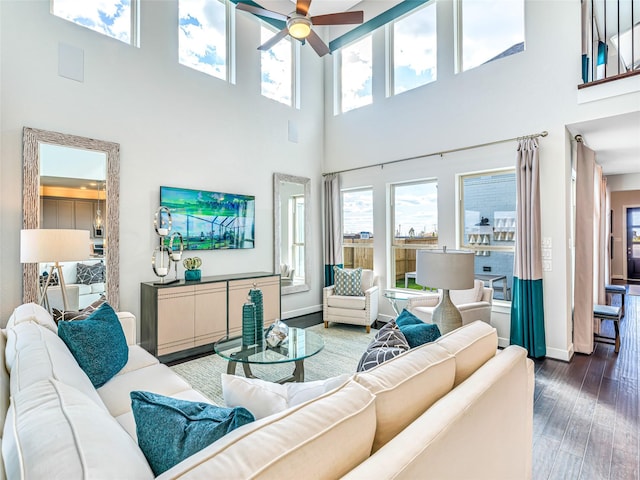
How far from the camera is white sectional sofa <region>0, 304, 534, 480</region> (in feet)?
2.21

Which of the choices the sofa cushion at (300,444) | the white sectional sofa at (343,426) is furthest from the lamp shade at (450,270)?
the sofa cushion at (300,444)

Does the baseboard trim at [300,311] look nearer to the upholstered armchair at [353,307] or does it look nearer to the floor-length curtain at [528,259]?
the upholstered armchair at [353,307]

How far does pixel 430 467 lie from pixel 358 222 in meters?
4.86

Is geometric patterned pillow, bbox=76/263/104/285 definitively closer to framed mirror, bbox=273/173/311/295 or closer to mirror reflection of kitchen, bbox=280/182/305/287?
framed mirror, bbox=273/173/311/295

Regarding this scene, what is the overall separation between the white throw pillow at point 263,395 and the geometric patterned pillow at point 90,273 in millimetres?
A: 3016

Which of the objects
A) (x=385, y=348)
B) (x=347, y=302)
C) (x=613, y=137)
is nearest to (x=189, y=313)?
(x=347, y=302)

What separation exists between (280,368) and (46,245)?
2287mm

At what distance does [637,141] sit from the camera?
4.16 meters

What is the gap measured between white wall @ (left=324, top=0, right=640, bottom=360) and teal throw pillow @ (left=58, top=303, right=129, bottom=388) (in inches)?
155

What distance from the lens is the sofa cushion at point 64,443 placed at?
0.63 m

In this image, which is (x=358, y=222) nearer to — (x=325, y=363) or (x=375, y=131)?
(x=375, y=131)

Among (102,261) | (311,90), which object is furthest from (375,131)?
(102,261)

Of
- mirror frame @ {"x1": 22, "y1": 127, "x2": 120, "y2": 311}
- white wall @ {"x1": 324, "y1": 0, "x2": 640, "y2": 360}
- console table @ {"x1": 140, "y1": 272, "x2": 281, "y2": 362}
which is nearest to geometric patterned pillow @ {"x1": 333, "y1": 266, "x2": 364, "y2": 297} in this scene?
white wall @ {"x1": 324, "y1": 0, "x2": 640, "y2": 360}

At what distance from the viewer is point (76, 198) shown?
10.7ft
